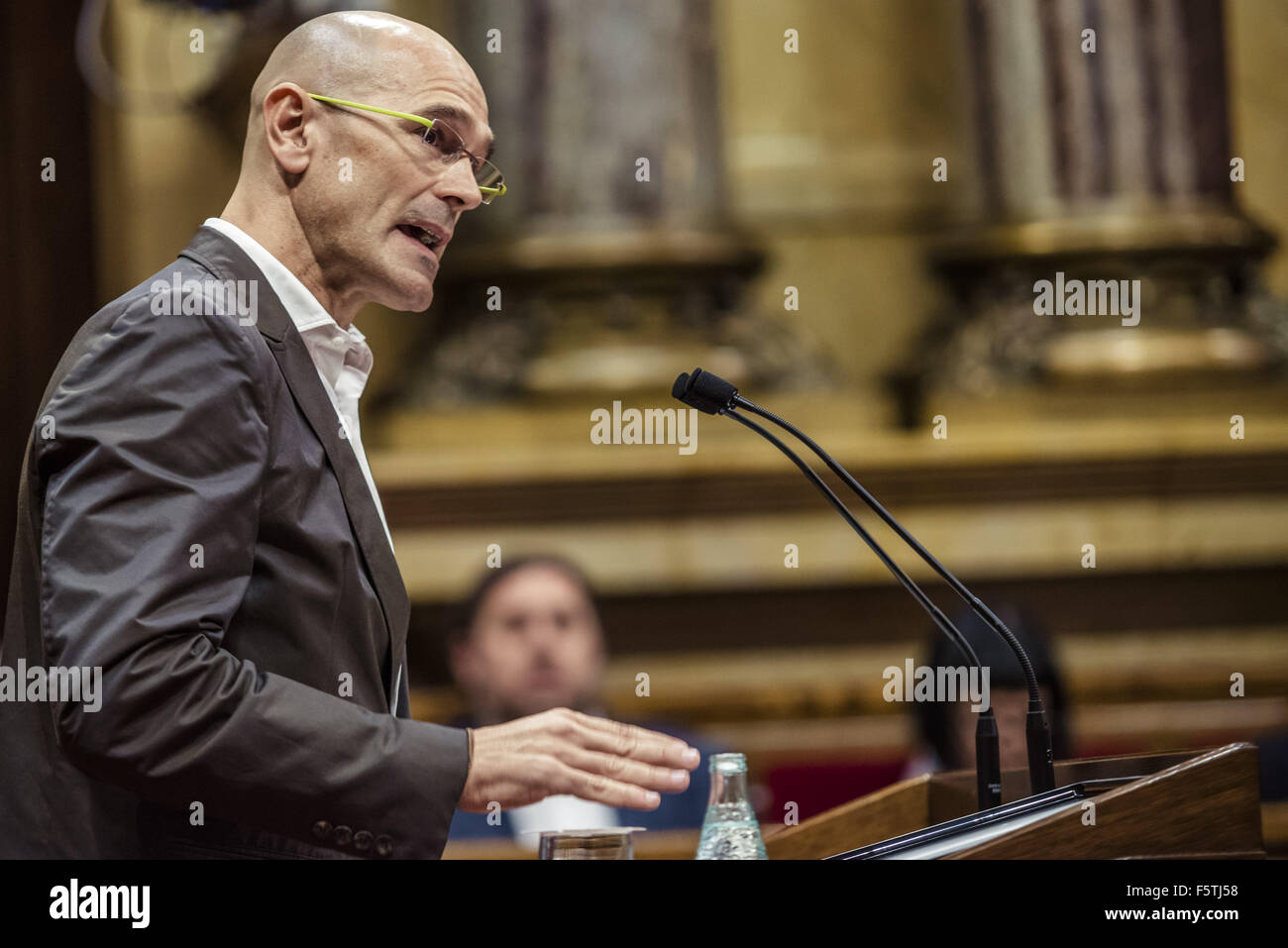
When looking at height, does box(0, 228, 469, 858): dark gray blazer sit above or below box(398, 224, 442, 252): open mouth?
below

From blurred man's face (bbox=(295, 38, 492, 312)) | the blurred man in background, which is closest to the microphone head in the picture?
blurred man's face (bbox=(295, 38, 492, 312))

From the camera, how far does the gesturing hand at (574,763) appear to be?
1.35m

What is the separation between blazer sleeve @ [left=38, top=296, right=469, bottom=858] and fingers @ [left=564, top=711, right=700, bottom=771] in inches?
4.0

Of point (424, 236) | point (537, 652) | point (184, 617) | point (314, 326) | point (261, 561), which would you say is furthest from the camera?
point (537, 652)

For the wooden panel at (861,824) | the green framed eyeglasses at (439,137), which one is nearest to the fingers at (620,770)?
the wooden panel at (861,824)

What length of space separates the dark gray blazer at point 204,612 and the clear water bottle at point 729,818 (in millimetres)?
384

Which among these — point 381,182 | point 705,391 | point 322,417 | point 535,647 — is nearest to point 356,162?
point 381,182

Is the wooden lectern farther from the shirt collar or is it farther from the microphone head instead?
the shirt collar

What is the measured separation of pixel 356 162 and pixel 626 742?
0.65 meters

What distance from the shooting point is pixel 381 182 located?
5.32ft

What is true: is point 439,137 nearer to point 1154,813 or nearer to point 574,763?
point 574,763

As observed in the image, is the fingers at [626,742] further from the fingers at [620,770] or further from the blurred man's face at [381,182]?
the blurred man's face at [381,182]

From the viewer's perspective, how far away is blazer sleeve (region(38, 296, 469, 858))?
4.21ft

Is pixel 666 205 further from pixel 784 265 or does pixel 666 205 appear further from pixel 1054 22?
pixel 1054 22
